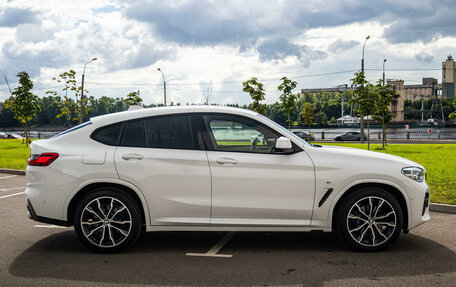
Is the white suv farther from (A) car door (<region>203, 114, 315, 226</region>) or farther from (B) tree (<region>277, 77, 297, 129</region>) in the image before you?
(B) tree (<region>277, 77, 297, 129</region>)

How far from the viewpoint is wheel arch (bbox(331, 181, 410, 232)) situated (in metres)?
5.06

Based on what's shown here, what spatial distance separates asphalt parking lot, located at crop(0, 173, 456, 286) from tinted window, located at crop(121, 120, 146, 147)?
121cm

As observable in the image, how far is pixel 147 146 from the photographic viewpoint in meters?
5.11

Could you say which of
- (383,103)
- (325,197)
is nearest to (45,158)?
(325,197)

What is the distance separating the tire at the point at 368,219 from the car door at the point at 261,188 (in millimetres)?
396

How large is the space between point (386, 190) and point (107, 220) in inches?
121

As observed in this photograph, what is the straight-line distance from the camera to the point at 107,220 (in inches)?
198

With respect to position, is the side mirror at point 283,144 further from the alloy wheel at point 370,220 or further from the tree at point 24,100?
the tree at point 24,100

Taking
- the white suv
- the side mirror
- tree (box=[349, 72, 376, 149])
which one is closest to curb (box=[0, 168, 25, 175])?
the white suv

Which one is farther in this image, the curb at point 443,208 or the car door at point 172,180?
the curb at point 443,208

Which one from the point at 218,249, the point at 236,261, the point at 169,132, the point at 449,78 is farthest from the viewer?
the point at 449,78

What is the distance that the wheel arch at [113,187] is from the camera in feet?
16.5

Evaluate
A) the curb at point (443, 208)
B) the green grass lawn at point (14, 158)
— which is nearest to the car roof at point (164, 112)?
the curb at point (443, 208)

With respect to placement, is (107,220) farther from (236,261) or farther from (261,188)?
(261,188)
